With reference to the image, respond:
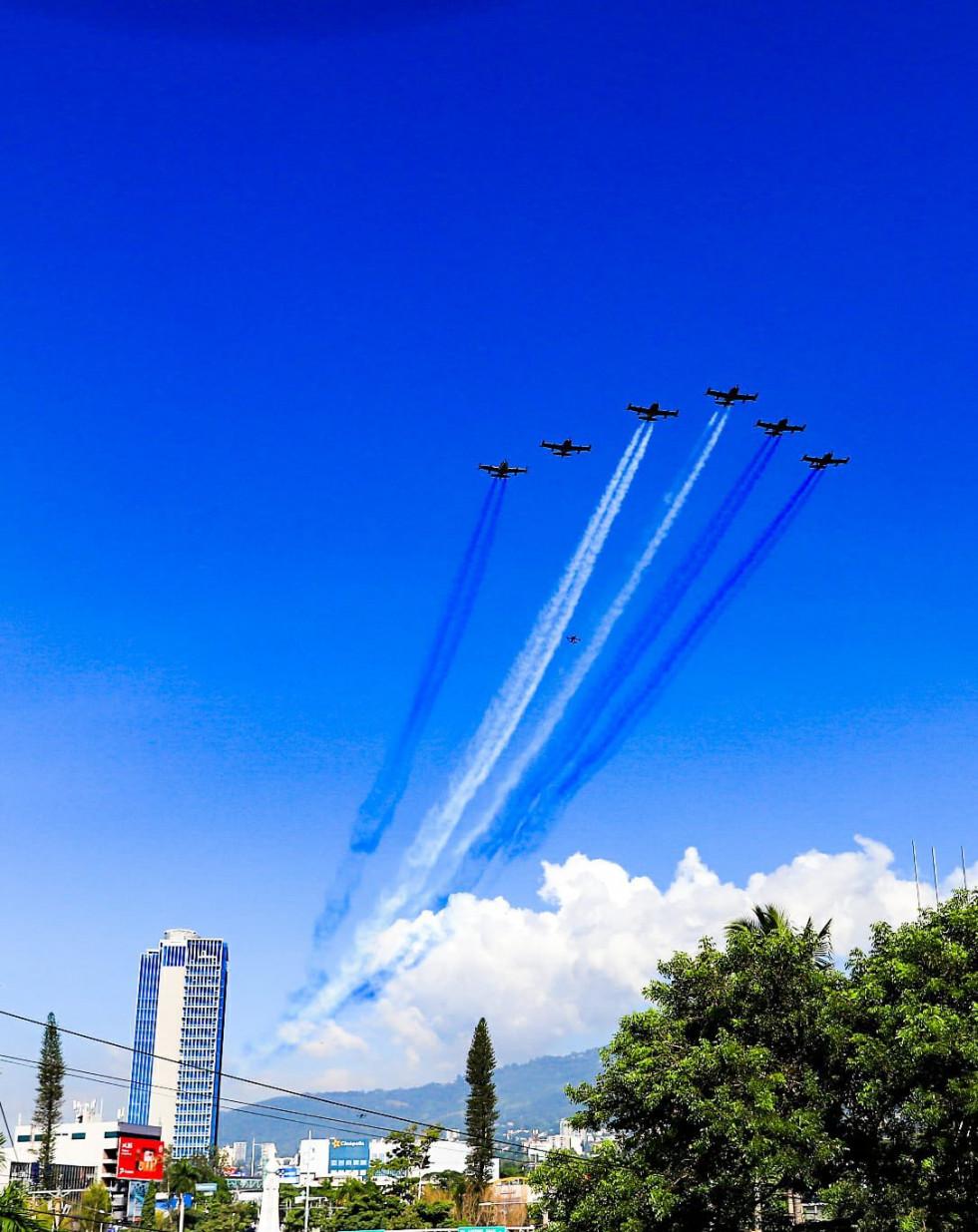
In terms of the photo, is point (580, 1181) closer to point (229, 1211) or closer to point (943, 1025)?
point (943, 1025)

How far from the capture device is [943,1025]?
32656mm

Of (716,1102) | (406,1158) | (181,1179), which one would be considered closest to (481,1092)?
(406,1158)

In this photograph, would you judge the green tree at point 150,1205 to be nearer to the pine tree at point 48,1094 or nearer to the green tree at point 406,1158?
the pine tree at point 48,1094

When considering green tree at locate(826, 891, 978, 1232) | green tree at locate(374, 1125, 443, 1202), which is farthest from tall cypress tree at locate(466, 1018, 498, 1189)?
green tree at locate(826, 891, 978, 1232)

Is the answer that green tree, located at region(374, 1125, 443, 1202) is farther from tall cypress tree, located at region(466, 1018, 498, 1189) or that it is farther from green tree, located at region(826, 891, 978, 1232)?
green tree, located at region(826, 891, 978, 1232)

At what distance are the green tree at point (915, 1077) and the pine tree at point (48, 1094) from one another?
109 meters

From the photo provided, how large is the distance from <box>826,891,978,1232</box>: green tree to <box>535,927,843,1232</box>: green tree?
3.33 ft

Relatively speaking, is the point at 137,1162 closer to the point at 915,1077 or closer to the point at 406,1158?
the point at 406,1158

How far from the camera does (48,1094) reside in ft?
410

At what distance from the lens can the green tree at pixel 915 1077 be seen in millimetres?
32344

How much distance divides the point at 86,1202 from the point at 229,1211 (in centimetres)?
1523

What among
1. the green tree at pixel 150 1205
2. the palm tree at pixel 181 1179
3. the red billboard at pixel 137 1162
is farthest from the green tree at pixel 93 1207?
the palm tree at pixel 181 1179

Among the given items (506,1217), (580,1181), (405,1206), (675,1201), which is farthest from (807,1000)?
(506,1217)

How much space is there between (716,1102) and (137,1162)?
4274 inches
